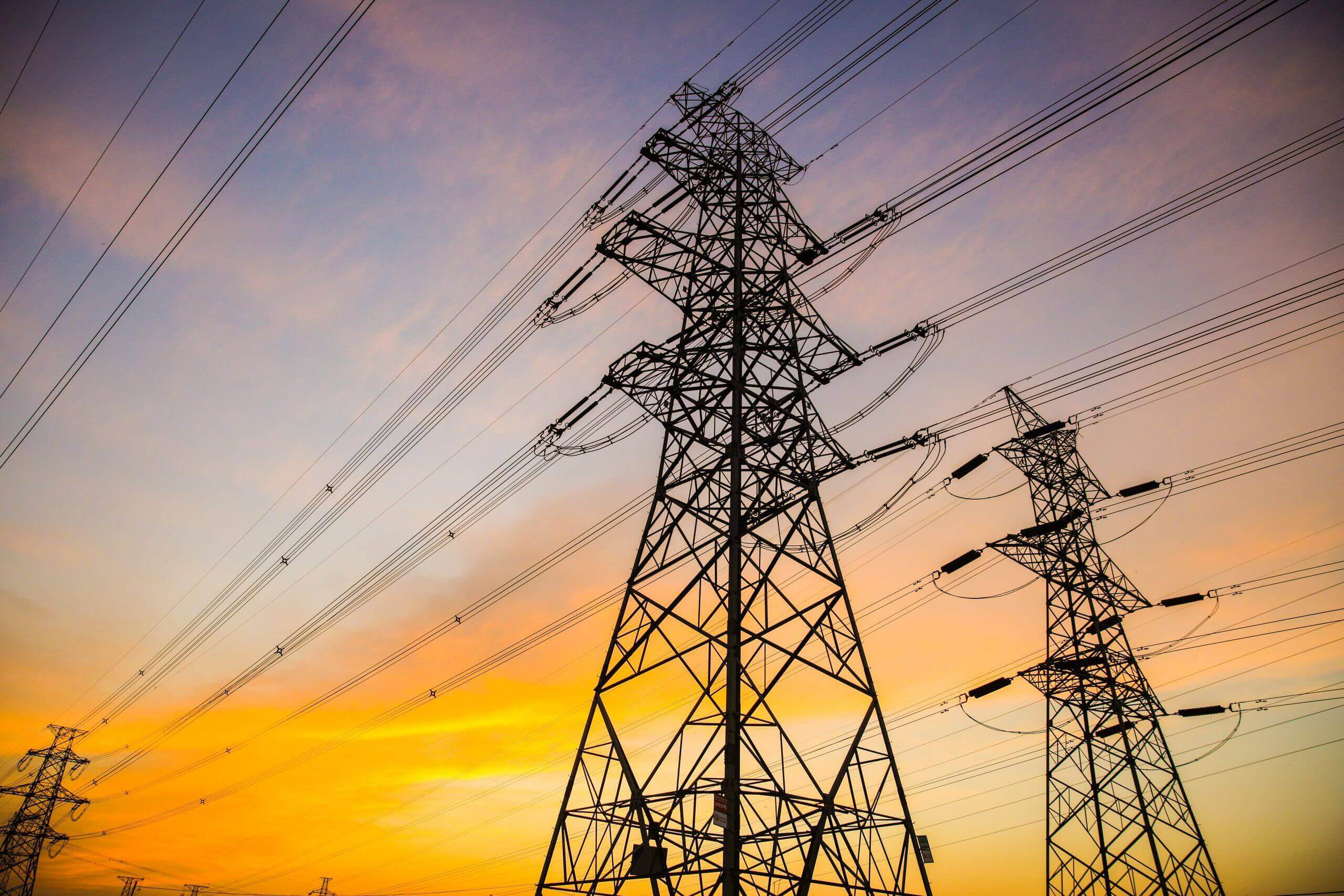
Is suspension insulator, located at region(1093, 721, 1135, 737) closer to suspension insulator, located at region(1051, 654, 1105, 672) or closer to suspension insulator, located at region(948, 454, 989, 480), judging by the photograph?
suspension insulator, located at region(1051, 654, 1105, 672)

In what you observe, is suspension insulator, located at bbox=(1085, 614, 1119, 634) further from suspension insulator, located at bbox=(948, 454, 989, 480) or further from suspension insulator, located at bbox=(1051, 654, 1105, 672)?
suspension insulator, located at bbox=(948, 454, 989, 480)

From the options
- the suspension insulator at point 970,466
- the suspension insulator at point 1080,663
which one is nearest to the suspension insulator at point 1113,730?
the suspension insulator at point 1080,663

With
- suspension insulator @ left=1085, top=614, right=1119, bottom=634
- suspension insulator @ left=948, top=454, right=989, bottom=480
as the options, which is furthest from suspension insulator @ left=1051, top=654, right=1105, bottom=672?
suspension insulator @ left=948, top=454, right=989, bottom=480

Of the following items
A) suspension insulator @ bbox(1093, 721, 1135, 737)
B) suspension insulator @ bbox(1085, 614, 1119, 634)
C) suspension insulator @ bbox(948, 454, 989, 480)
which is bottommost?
suspension insulator @ bbox(1093, 721, 1135, 737)

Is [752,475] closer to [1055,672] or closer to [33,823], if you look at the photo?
[1055,672]

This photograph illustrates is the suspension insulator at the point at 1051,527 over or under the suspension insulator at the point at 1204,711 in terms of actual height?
over

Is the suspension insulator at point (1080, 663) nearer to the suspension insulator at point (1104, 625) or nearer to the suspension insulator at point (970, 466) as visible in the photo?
the suspension insulator at point (1104, 625)

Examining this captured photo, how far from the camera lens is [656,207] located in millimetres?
15195

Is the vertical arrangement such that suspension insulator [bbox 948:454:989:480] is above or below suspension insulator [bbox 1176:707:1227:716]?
above

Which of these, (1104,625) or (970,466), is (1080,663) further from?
(970,466)

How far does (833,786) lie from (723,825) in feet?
6.18

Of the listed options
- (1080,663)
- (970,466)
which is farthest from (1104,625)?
(970,466)

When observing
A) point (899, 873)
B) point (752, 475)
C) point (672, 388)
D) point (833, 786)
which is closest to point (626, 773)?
point (833, 786)

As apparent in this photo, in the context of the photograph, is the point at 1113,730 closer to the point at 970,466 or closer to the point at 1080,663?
the point at 1080,663
